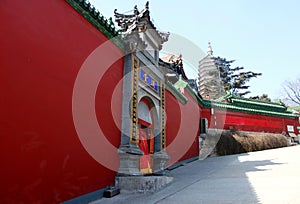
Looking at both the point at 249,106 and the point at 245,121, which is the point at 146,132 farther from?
the point at 249,106

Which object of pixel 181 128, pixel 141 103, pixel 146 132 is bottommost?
Answer: pixel 146 132

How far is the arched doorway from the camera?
7.82 meters

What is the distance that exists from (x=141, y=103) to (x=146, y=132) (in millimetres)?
1059

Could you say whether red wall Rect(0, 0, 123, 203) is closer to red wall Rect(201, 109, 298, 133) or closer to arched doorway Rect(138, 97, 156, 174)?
arched doorway Rect(138, 97, 156, 174)

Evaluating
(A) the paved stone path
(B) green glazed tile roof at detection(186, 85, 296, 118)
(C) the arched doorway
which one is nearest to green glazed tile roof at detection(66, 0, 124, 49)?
(C) the arched doorway

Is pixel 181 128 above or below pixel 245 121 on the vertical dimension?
below

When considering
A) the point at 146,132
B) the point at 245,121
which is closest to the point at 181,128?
the point at 146,132

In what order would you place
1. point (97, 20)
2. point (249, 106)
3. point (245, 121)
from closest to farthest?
point (97, 20) → point (245, 121) → point (249, 106)

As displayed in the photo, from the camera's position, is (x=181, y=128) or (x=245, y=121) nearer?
(x=181, y=128)

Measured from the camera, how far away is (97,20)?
566cm

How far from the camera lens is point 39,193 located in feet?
12.0

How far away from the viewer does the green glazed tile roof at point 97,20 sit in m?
5.14

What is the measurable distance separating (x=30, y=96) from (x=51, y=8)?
171cm

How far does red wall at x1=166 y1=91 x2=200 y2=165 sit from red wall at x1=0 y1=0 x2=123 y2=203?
4.91 meters
